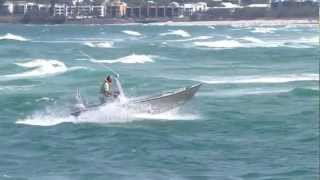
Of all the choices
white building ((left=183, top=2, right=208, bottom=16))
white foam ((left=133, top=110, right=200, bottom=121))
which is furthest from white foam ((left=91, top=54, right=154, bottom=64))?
white building ((left=183, top=2, right=208, bottom=16))

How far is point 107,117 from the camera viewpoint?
2720cm

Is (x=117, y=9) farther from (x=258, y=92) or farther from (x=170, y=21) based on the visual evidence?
(x=258, y=92)

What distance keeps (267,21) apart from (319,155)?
156 metres

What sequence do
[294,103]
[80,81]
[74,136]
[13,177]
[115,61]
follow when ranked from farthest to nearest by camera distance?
[115,61] < [80,81] < [294,103] < [74,136] < [13,177]

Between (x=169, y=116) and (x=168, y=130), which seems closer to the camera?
(x=168, y=130)

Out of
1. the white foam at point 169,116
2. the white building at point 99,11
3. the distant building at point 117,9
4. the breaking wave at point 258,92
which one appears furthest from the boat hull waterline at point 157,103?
the white building at point 99,11

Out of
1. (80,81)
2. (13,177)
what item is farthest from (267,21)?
(13,177)

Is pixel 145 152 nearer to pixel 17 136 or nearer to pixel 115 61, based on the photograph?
pixel 17 136

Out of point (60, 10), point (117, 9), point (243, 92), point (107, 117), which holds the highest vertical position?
point (107, 117)

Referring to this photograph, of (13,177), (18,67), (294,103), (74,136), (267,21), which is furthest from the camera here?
(267,21)

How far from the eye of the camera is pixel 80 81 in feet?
142

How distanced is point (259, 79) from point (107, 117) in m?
16.7

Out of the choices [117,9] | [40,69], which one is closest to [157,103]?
[40,69]

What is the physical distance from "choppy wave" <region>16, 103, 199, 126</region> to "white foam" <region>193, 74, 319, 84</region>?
13.1 metres
